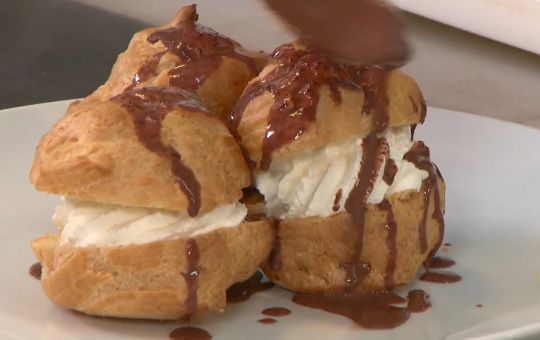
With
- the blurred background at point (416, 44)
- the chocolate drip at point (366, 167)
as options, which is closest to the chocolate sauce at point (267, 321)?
the chocolate drip at point (366, 167)

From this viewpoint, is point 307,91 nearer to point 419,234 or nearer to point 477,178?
point 419,234

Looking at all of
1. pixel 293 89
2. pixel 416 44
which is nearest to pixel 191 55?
pixel 293 89

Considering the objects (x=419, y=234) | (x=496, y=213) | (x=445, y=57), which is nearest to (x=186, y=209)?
(x=419, y=234)

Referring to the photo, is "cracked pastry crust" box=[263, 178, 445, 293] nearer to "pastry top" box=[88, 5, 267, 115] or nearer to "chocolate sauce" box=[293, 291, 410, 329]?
"chocolate sauce" box=[293, 291, 410, 329]

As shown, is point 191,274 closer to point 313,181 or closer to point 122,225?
point 122,225

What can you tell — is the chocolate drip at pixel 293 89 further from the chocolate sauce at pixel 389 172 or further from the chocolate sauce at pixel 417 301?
the chocolate sauce at pixel 417 301

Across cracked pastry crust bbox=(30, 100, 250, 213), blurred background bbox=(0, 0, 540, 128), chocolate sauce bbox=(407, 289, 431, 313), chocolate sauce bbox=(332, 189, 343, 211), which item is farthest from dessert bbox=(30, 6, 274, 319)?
blurred background bbox=(0, 0, 540, 128)
